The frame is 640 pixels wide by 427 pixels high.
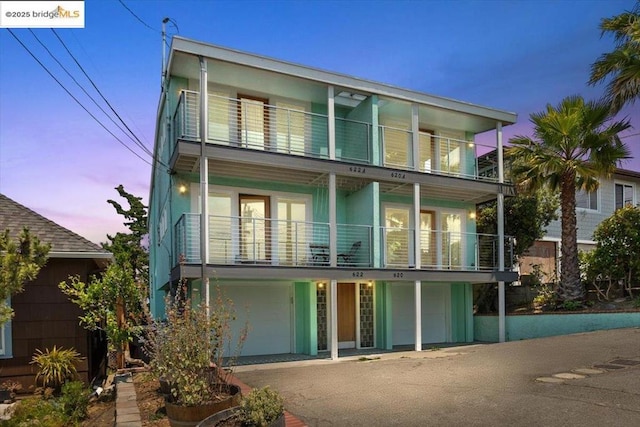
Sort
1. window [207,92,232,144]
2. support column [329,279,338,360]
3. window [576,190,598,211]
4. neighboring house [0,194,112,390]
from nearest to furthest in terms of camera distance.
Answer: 1. neighboring house [0,194,112,390]
2. support column [329,279,338,360]
3. window [207,92,232,144]
4. window [576,190,598,211]

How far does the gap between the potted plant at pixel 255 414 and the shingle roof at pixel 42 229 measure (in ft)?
21.3

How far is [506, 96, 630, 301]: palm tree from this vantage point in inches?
590

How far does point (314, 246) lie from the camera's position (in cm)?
1411

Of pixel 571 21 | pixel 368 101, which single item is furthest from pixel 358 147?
pixel 571 21

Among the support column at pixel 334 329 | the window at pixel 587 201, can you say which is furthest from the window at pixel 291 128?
the window at pixel 587 201

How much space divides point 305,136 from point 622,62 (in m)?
9.56

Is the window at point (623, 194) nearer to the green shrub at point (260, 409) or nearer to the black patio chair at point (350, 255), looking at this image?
the black patio chair at point (350, 255)

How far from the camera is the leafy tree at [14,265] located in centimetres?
574

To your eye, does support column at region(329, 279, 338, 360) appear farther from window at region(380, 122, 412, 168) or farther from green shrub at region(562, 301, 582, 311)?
green shrub at region(562, 301, 582, 311)

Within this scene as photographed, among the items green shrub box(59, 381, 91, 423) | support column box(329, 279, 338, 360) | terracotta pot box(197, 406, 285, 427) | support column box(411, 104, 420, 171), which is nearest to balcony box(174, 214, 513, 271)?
support column box(329, 279, 338, 360)

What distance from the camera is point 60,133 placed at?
48.5ft

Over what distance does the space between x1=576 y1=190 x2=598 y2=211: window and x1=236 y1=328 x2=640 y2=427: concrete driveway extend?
37.5 feet

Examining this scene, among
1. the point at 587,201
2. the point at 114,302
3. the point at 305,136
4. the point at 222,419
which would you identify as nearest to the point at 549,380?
the point at 222,419

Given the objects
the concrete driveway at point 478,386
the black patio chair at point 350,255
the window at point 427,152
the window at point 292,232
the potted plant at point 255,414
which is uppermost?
the window at point 427,152
